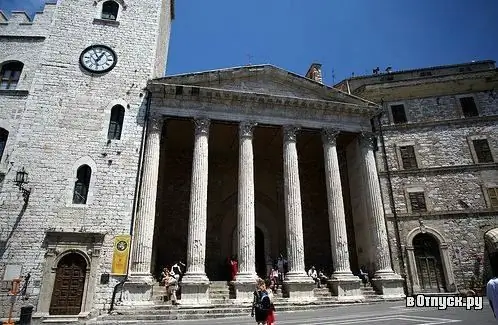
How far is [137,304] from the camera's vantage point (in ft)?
38.7

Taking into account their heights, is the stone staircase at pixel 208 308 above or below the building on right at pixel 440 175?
below

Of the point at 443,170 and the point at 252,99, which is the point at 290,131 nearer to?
the point at 252,99

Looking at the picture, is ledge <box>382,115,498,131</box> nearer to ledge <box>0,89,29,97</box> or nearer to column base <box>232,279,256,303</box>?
column base <box>232,279,256,303</box>

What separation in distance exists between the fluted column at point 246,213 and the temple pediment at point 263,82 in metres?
2.21

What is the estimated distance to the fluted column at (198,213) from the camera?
513 inches

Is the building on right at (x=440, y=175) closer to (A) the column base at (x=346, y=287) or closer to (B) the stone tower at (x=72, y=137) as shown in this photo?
(A) the column base at (x=346, y=287)

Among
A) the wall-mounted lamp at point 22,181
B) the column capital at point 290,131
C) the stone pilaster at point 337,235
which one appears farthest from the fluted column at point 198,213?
the wall-mounted lamp at point 22,181

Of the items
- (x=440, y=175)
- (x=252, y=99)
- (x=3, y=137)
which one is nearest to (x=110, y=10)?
(x=3, y=137)

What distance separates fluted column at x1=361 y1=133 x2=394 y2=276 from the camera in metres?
15.3

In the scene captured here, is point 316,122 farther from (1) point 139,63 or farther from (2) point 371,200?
(1) point 139,63

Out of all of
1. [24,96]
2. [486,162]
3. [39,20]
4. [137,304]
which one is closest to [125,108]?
[24,96]

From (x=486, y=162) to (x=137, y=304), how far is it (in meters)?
18.3

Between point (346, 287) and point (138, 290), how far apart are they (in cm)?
862

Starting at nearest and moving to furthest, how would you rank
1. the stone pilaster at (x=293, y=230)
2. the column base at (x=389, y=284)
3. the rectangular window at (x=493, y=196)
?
the stone pilaster at (x=293, y=230)
the column base at (x=389, y=284)
the rectangular window at (x=493, y=196)
